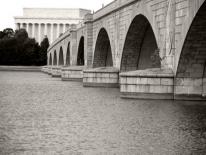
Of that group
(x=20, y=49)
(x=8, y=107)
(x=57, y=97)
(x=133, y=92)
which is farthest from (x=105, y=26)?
(x=20, y=49)

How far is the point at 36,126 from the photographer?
1706cm

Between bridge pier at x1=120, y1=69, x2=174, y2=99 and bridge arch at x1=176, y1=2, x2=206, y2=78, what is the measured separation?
709 mm

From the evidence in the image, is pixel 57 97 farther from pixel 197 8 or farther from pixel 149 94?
pixel 197 8

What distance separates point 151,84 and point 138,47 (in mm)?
11356

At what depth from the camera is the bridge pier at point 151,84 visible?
24.8m

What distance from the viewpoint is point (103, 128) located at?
16641 millimetres

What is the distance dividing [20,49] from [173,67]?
94.9m

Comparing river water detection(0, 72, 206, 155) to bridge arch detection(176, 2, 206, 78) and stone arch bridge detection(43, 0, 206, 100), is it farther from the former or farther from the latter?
bridge arch detection(176, 2, 206, 78)

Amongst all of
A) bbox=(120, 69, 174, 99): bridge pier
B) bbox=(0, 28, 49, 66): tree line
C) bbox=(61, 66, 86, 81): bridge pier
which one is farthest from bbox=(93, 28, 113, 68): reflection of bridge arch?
bbox=(0, 28, 49, 66): tree line

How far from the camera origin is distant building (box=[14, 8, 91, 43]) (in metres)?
150

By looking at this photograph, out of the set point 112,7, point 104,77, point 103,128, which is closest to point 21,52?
point 112,7

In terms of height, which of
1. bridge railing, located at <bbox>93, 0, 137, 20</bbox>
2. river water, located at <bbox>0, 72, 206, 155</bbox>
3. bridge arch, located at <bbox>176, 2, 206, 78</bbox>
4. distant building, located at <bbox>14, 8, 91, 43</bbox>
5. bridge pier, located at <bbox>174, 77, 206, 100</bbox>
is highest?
distant building, located at <bbox>14, 8, 91, 43</bbox>

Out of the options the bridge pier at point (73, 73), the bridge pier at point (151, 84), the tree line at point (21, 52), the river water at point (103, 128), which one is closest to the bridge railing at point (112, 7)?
the bridge pier at point (73, 73)

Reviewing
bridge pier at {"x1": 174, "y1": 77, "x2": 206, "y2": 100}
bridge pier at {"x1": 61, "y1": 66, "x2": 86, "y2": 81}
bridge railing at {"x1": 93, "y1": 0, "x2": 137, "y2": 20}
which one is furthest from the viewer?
bridge pier at {"x1": 61, "y1": 66, "x2": 86, "y2": 81}
